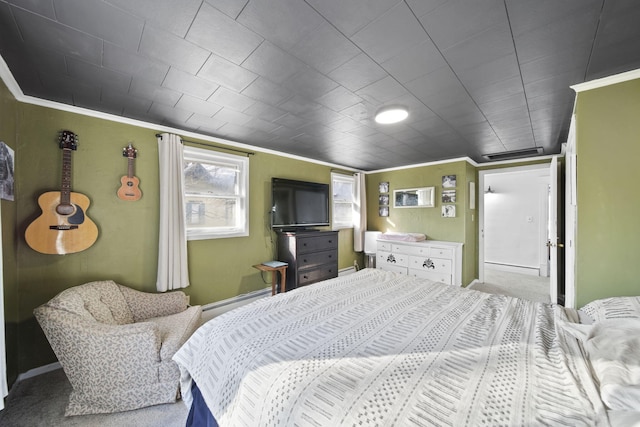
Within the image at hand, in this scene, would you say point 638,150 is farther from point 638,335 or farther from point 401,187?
point 401,187

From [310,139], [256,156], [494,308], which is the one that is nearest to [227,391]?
[494,308]

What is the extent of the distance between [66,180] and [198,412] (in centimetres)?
225

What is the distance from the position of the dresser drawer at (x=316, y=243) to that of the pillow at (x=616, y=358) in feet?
9.22

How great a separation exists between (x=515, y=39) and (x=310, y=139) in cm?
218

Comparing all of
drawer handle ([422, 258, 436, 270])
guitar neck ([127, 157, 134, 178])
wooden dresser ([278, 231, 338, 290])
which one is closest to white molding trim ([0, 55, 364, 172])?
guitar neck ([127, 157, 134, 178])

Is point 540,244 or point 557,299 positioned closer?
point 557,299

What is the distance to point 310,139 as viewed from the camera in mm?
3086

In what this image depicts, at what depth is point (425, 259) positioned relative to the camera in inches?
161

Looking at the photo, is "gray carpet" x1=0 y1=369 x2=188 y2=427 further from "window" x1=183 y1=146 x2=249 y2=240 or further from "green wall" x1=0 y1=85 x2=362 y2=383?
"window" x1=183 y1=146 x2=249 y2=240

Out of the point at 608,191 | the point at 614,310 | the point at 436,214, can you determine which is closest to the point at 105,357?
the point at 614,310

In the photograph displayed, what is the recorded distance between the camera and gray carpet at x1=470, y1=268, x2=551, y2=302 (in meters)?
3.91

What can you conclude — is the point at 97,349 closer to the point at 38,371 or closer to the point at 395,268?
the point at 38,371

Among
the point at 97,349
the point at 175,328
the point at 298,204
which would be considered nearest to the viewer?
the point at 97,349

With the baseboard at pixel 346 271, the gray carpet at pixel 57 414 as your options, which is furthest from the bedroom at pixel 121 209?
the baseboard at pixel 346 271
